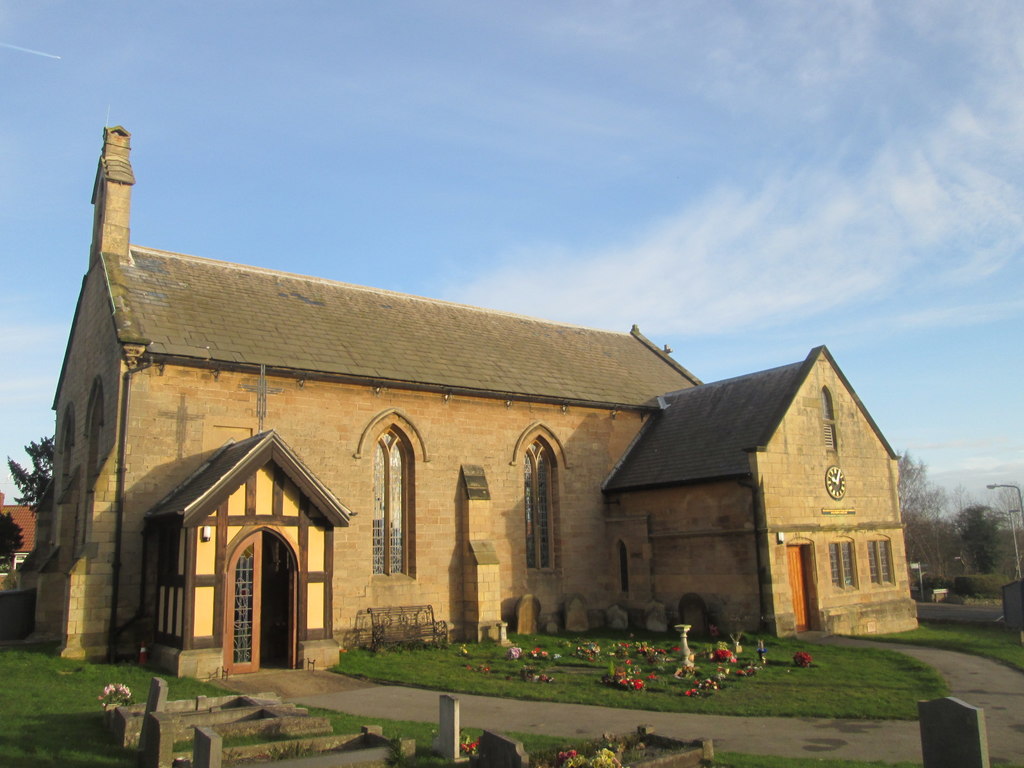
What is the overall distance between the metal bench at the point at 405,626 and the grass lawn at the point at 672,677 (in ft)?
1.45

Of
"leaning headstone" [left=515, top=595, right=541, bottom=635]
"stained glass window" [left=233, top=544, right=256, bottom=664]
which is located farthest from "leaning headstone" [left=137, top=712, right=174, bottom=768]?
"leaning headstone" [left=515, top=595, right=541, bottom=635]

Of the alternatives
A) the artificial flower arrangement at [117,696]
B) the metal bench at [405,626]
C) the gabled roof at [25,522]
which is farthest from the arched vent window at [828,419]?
the gabled roof at [25,522]

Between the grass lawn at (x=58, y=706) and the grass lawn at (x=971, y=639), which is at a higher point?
the grass lawn at (x=58, y=706)

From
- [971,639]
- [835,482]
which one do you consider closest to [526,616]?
[835,482]

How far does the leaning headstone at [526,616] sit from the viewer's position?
22344 mm

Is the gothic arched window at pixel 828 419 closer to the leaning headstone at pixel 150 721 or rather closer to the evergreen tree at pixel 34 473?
the leaning headstone at pixel 150 721

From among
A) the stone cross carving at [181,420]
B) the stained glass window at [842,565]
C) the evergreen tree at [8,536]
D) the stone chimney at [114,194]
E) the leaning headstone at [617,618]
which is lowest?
the leaning headstone at [617,618]

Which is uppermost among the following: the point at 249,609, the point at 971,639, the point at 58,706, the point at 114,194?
the point at 114,194

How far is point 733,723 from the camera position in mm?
12047

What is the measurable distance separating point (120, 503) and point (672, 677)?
39.7 feet

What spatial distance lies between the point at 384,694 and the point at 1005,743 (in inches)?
377

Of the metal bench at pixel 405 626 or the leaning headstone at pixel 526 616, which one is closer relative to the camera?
the metal bench at pixel 405 626

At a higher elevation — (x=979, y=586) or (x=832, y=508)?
(x=832, y=508)

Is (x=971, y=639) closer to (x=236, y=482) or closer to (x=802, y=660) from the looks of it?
(x=802, y=660)
